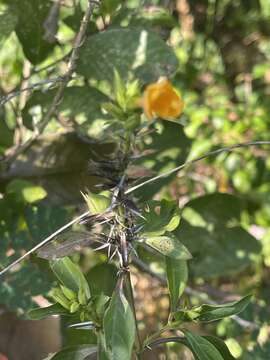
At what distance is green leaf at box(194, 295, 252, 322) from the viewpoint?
83 centimetres

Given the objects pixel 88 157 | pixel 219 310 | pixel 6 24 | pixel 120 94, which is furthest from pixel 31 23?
pixel 219 310

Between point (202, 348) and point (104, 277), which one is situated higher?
point (202, 348)

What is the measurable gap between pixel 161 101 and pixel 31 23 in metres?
0.28


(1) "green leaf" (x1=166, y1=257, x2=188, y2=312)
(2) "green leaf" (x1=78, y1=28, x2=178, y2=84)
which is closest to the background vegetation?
(2) "green leaf" (x1=78, y1=28, x2=178, y2=84)

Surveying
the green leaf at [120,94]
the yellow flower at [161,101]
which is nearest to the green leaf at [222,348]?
the green leaf at [120,94]

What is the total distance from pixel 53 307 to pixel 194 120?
1.61 m

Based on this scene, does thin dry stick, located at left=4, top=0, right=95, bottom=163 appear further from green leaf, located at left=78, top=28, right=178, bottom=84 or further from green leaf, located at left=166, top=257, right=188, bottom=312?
green leaf, located at left=166, top=257, right=188, bottom=312

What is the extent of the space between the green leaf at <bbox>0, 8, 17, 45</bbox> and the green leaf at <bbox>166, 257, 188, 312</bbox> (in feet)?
1.57

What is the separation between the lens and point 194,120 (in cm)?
234

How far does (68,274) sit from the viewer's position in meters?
0.83

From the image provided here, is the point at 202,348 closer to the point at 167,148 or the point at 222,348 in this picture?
the point at 222,348

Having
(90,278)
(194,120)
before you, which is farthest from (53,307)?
(194,120)

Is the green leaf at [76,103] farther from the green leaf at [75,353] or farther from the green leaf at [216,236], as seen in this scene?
the green leaf at [75,353]

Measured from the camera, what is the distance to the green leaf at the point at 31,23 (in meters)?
1.20
